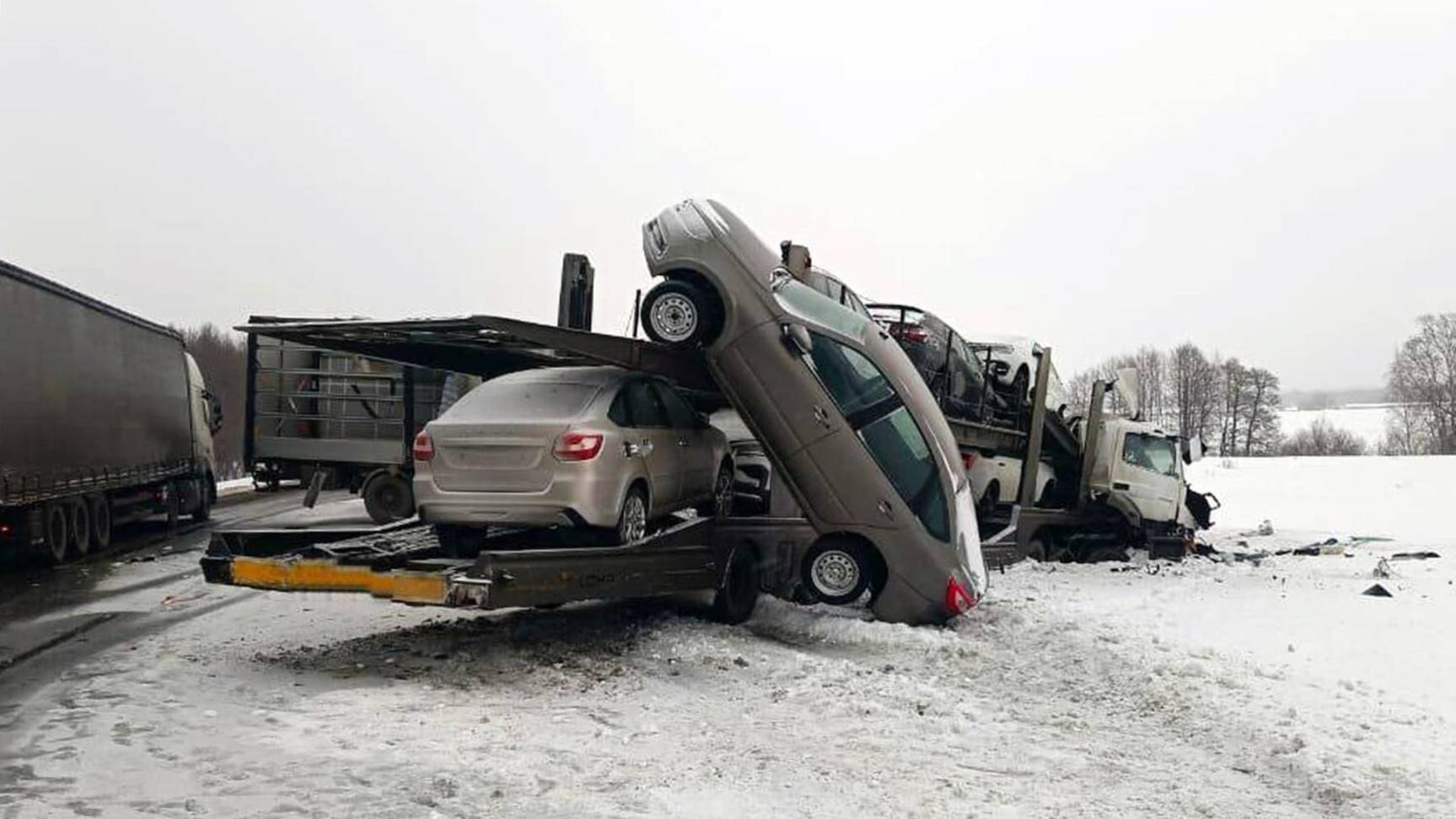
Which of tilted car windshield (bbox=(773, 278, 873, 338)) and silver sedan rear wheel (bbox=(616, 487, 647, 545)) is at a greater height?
tilted car windshield (bbox=(773, 278, 873, 338))

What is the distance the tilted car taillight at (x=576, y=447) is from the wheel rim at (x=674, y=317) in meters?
1.30

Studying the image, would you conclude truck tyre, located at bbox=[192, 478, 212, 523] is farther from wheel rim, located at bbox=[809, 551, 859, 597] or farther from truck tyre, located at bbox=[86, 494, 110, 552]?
wheel rim, located at bbox=[809, 551, 859, 597]

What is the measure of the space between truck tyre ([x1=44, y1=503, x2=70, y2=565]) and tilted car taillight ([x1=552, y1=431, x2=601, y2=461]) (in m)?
8.82

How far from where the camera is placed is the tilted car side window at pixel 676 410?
29.1ft

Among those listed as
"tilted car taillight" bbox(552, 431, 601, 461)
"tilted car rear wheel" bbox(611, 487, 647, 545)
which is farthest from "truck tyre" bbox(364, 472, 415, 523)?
"tilted car taillight" bbox(552, 431, 601, 461)

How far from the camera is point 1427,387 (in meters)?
73.3

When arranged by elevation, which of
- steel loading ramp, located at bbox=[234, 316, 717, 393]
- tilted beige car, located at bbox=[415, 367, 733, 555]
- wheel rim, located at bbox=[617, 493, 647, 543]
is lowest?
wheel rim, located at bbox=[617, 493, 647, 543]

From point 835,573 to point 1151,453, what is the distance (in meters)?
9.84

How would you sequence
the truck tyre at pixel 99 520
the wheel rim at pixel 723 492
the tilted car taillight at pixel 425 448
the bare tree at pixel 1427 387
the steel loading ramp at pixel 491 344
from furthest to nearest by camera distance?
1. the bare tree at pixel 1427 387
2. the truck tyre at pixel 99 520
3. the wheel rim at pixel 723 492
4. the tilted car taillight at pixel 425 448
5. the steel loading ramp at pixel 491 344

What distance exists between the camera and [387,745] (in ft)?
16.7

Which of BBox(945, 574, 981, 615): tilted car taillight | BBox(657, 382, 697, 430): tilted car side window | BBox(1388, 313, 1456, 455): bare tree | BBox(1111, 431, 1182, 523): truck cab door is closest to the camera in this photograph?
BBox(945, 574, 981, 615): tilted car taillight

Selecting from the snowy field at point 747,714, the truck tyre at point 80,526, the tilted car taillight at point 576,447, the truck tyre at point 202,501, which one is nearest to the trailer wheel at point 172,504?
the truck tyre at point 202,501

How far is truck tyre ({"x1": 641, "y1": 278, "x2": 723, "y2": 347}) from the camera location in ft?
26.8

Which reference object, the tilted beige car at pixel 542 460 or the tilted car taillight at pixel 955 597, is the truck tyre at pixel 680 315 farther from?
the tilted car taillight at pixel 955 597
